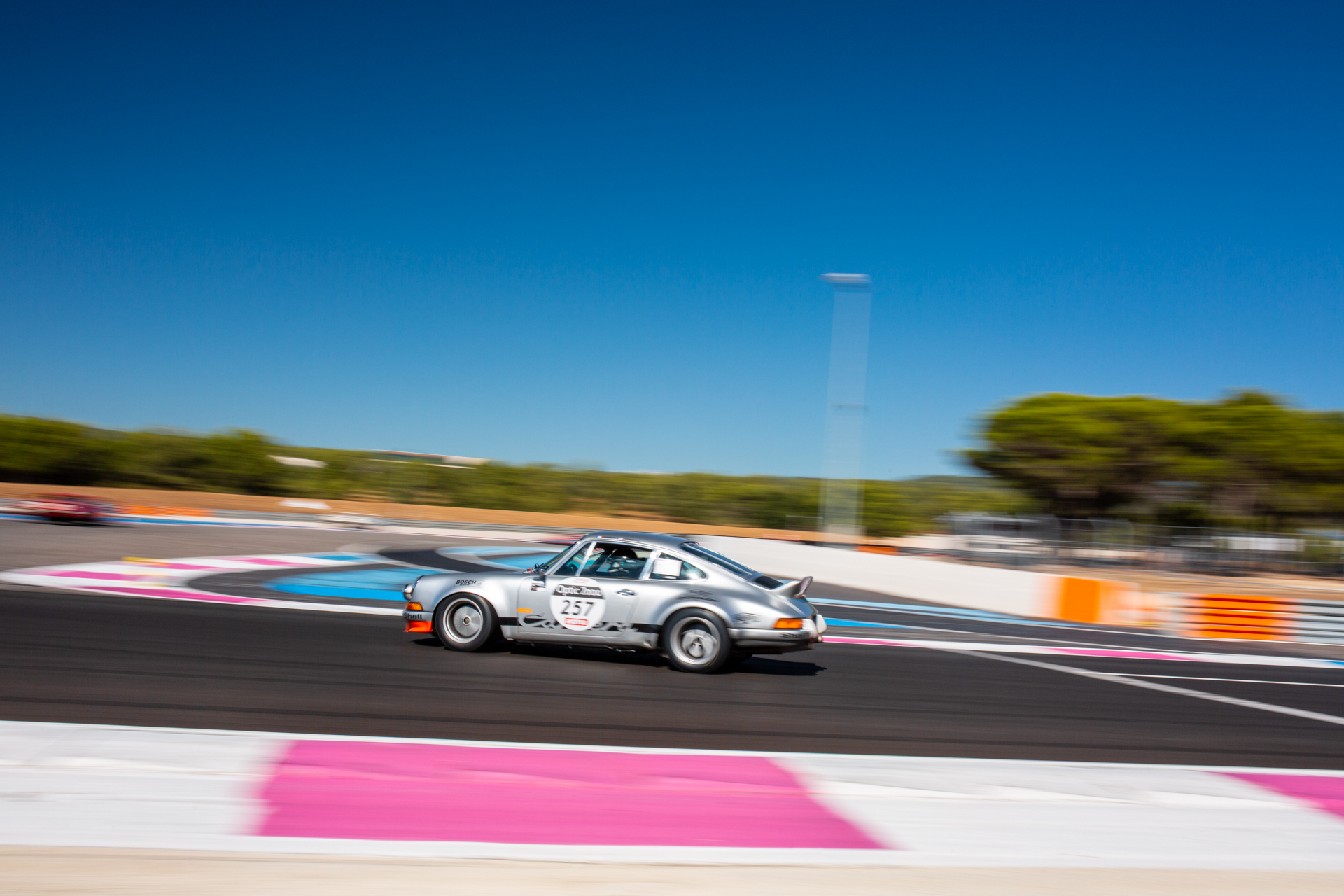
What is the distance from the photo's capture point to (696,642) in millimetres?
8789

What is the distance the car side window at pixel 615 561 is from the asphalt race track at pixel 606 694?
2.74ft

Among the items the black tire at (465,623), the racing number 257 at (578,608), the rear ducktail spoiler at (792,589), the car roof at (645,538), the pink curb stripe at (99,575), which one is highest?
the car roof at (645,538)

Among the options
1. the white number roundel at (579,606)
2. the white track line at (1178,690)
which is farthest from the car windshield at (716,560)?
the white track line at (1178,690)

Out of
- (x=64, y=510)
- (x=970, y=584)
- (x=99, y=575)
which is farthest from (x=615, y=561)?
(x=64, y=510)

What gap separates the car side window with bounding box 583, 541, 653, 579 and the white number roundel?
0.50 ft

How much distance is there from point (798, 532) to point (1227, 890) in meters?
38.6

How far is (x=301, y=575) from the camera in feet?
57.8

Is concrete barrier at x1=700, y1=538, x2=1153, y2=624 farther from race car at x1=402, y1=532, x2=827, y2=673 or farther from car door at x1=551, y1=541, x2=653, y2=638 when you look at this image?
car door at x1=551, y1=541, x2=653, y2=638

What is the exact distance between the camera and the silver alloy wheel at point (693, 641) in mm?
8734

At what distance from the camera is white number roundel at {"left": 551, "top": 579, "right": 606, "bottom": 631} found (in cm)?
898

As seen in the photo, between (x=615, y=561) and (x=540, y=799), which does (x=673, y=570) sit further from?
(x=540, y=799)

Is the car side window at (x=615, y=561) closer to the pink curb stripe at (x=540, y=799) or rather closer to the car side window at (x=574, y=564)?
the car side window at (x=574, y=564)

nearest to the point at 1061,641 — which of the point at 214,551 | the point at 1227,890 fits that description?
the point at 1227,890

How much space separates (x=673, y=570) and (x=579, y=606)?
91 cm
